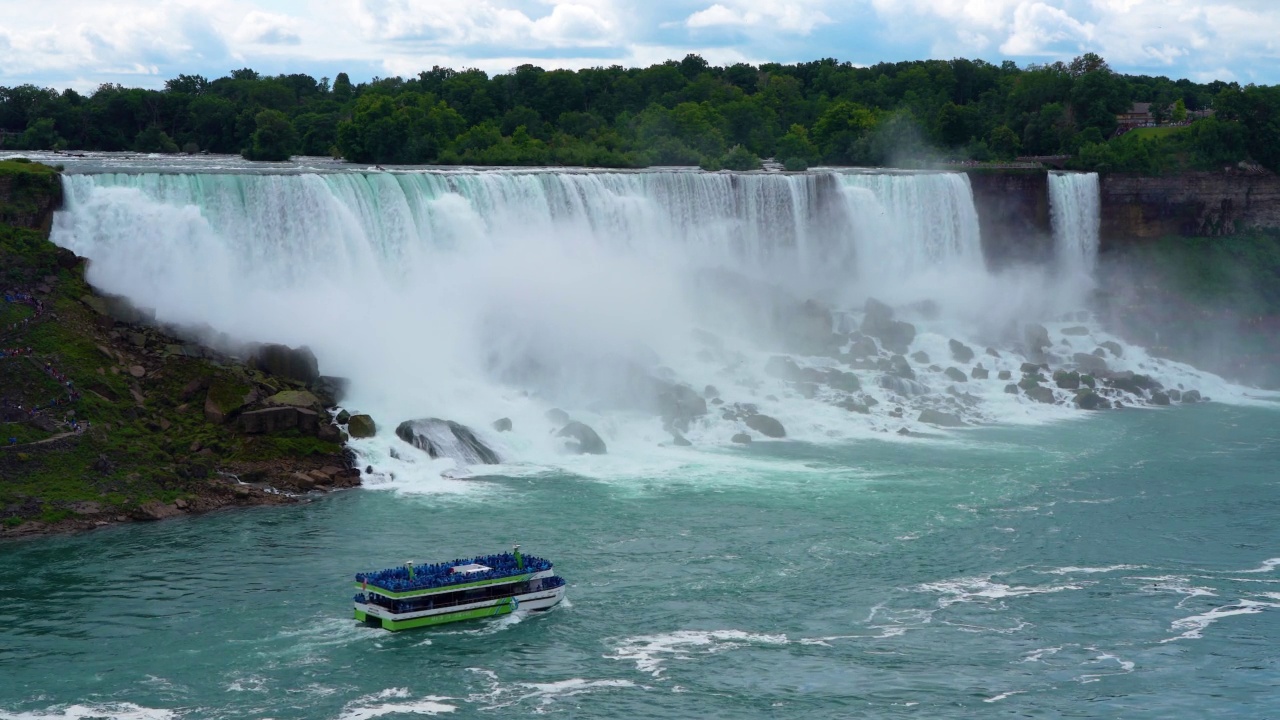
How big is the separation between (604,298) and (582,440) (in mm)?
10605

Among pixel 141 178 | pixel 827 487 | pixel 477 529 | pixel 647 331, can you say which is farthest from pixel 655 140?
pixel 477 529

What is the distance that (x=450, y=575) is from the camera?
26375 mm

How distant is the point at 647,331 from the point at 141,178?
54.8 feet

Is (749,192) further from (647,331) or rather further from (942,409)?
(942,409)

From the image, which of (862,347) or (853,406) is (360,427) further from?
(862,347)

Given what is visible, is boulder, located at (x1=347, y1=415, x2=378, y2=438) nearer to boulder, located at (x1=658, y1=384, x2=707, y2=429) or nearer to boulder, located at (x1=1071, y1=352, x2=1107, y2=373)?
boulder, located at (x1=658, y1=384, x2=707, y2=429)

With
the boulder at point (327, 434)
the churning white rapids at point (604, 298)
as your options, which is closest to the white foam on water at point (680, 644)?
the churning white rapids at point (604, 298)

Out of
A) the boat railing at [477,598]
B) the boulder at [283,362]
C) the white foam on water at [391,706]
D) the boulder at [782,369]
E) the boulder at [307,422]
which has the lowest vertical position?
the white foam on water at [391,706]

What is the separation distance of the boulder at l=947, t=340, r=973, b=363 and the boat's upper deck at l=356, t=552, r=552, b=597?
92.7 ft

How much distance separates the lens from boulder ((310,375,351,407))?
3812cm

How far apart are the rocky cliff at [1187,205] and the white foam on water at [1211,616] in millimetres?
39023

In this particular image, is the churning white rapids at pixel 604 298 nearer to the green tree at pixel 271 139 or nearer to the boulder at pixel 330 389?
the boulder at pixel 330 389

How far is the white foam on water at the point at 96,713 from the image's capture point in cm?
2111

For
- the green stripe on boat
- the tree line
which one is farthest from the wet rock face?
the tree line
